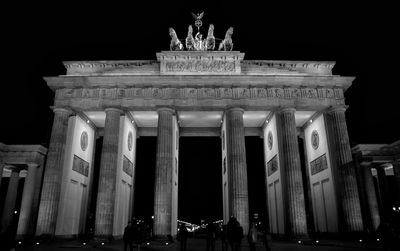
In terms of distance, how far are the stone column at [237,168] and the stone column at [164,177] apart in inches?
204

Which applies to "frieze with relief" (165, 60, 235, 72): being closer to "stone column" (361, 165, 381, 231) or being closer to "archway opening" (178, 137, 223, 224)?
"stone column" (361, 165, 381, 231)

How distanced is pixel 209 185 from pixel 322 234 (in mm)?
22145

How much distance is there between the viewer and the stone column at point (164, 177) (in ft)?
84.2

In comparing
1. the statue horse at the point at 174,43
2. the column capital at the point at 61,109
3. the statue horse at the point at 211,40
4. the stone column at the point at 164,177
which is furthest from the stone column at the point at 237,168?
the column capital at the point at 61,109

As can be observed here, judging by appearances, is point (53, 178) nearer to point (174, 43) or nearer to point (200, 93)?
point (200, 93)

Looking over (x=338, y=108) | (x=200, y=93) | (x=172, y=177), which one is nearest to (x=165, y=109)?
(x=200, y=93)

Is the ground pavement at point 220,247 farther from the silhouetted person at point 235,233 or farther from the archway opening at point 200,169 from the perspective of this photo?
the archway opening at point 200,169

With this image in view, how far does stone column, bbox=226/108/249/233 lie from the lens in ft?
85.1

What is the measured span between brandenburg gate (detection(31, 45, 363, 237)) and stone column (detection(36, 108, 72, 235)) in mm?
83

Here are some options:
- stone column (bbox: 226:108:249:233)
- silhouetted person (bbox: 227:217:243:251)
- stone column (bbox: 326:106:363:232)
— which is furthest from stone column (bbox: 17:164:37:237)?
stone column (bbox: 326:106:363:232)

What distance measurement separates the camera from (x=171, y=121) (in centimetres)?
2906

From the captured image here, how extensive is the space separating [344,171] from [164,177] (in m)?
15.4

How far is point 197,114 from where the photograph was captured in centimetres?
3262

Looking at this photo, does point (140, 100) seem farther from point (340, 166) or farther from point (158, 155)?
point (340, 166)
